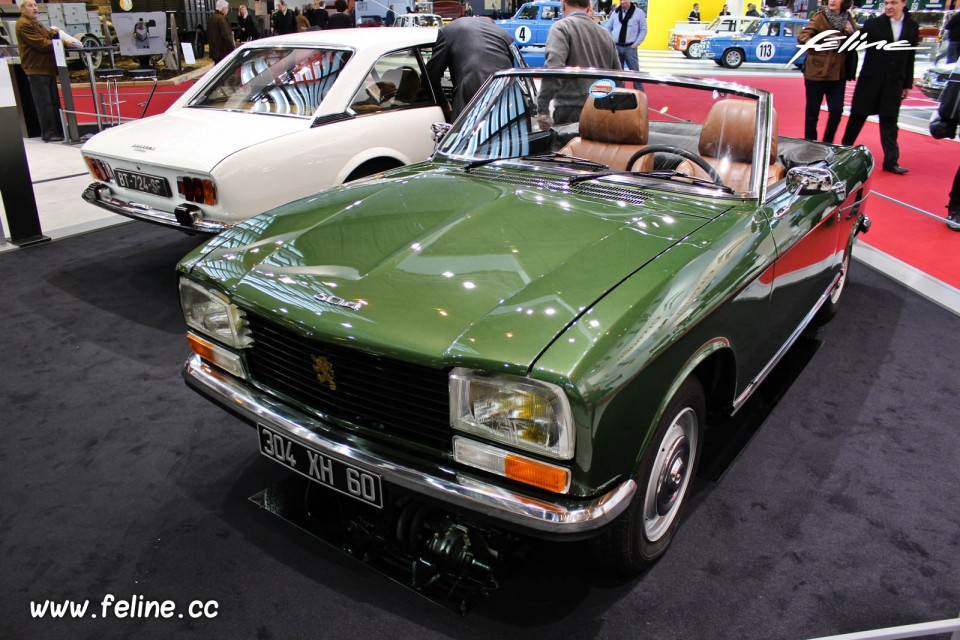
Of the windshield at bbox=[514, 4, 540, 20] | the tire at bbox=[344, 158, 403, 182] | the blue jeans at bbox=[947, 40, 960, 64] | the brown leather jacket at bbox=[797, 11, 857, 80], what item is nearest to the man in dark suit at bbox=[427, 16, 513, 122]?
the tire at bbox=[344, 158, 403, 182]

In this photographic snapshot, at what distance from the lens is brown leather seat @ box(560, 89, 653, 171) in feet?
9.82

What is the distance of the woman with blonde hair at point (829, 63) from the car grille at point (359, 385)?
20.5 feet

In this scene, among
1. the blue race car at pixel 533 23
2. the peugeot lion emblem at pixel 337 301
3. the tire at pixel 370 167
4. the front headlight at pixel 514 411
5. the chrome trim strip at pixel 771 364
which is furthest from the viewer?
the blue race car at pixel 533 23

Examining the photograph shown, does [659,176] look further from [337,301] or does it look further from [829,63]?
[829,63]

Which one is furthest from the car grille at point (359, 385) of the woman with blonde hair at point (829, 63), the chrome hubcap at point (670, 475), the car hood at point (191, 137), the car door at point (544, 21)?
the car door at point (544, 21)

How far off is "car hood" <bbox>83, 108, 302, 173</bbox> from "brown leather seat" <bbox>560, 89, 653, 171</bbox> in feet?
6.59

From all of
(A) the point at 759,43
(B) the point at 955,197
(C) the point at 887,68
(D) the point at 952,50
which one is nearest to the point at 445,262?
(B) the point at 955,197

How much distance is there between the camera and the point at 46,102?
356 inches

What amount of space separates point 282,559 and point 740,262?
1794mm

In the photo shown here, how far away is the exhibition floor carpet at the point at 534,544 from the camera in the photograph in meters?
2.04

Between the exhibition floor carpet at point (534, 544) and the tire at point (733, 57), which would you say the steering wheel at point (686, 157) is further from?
the tire at point (733, 57)

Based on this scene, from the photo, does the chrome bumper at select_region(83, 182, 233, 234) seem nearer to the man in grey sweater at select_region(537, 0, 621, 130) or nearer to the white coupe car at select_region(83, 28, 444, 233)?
the white coupe car at select_region(83, 28, 444, 233)

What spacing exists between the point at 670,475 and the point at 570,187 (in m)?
1.14

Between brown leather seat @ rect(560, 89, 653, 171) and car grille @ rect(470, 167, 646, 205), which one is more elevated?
brown leather seat @ rect(560, 89, 653, 171)
